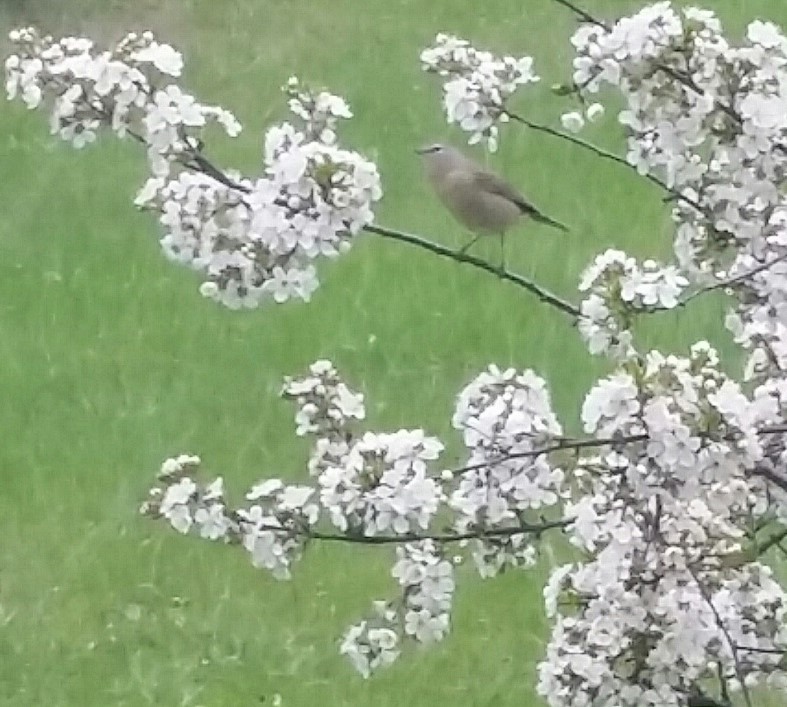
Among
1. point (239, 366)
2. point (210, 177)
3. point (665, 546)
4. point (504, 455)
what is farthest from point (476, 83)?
point (239, 366)

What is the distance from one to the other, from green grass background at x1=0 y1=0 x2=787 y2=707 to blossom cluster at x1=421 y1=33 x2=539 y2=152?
1838mm

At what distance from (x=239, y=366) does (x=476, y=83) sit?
319 centimetres

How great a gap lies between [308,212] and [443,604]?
54cm

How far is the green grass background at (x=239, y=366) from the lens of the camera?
417cm

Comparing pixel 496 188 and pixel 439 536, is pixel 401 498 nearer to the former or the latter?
pixel 439 536

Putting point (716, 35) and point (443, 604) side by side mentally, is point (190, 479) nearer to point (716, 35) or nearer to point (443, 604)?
point (443, 604)

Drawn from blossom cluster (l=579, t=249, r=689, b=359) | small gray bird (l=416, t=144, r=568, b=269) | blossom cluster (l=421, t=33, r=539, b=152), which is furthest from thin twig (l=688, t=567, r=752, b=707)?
small gray bird (l=416, t=144, r=568, b=269)

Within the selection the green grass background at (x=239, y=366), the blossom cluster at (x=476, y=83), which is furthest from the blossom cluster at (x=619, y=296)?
the green grass background at (x=239, y=366)

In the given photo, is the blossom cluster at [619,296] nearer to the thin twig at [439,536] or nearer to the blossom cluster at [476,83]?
the thin twig at [439,536]

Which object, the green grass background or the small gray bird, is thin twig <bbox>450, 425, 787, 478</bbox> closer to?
the small gray bird

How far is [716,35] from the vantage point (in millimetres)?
2182

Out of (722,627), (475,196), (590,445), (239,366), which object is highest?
(239,366)

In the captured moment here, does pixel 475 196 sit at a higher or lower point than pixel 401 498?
higher

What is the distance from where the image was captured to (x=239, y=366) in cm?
556
